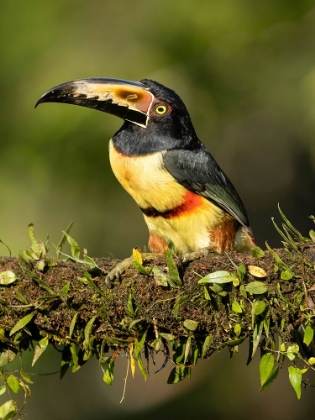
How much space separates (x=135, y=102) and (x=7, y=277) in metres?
1.42

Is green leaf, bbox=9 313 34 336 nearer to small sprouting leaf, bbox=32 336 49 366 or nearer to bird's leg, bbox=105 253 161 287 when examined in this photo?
small sprouting leaf, bbox=32 336 49 366

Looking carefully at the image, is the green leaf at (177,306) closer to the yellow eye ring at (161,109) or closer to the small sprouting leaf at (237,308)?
the small sprouting leaf at (237,308)

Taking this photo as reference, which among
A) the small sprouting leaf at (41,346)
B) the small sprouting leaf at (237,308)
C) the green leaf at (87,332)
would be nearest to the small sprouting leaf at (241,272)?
the small sprouting leaf at (237,308)

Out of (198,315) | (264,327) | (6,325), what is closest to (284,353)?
(264,327)

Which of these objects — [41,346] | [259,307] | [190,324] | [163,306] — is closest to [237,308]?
[259,307]

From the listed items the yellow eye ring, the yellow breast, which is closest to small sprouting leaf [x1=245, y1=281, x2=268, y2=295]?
the yellow breast

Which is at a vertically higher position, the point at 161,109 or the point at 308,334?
the point at 161,109

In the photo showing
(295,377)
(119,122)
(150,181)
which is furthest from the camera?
(119,122)

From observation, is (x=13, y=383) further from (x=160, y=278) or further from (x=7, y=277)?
(x=160, y=278)

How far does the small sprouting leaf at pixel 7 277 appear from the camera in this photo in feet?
10.7

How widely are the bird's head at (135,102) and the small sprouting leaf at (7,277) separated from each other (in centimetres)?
120

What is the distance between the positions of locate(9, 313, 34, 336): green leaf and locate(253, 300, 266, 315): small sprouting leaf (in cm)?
94

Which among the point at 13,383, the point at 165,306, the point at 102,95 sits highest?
the point at 102,95

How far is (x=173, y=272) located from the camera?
10.5ft
